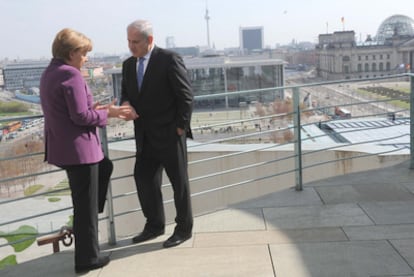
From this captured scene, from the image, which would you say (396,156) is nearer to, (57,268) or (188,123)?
(188,123)

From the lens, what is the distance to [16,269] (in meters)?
3.17

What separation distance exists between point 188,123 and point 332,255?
49.6 inches

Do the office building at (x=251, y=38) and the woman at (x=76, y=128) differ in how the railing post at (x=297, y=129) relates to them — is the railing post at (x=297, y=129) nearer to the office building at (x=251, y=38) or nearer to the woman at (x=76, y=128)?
the woman at (x=76, y=128)

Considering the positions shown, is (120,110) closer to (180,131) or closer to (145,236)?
(180,131)

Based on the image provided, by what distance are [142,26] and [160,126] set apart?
649 mm

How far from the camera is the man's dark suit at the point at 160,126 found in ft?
10.2

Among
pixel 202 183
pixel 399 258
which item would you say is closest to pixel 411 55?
pixel 202 183

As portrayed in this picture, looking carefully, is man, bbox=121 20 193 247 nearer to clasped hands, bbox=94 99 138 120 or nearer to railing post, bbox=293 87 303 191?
clasped hands, bbox=94 99 138 120

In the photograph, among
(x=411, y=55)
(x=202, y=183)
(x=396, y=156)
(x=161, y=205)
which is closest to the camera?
(x=161, y=205)

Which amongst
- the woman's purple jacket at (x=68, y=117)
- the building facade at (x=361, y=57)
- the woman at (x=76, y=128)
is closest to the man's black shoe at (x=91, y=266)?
the woman at (x=76, y=128)

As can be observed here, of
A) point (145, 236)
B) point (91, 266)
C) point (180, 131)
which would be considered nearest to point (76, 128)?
point (180, 131)

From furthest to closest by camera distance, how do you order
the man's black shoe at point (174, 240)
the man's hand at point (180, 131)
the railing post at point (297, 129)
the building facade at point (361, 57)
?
the building facade at point (361, 57) → the railing post at point (297, 129) → the man's black shoe at point (174, 240) → the man's hand at point (180, 131)

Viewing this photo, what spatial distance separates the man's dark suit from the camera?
122 inches

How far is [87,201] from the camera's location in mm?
2879
